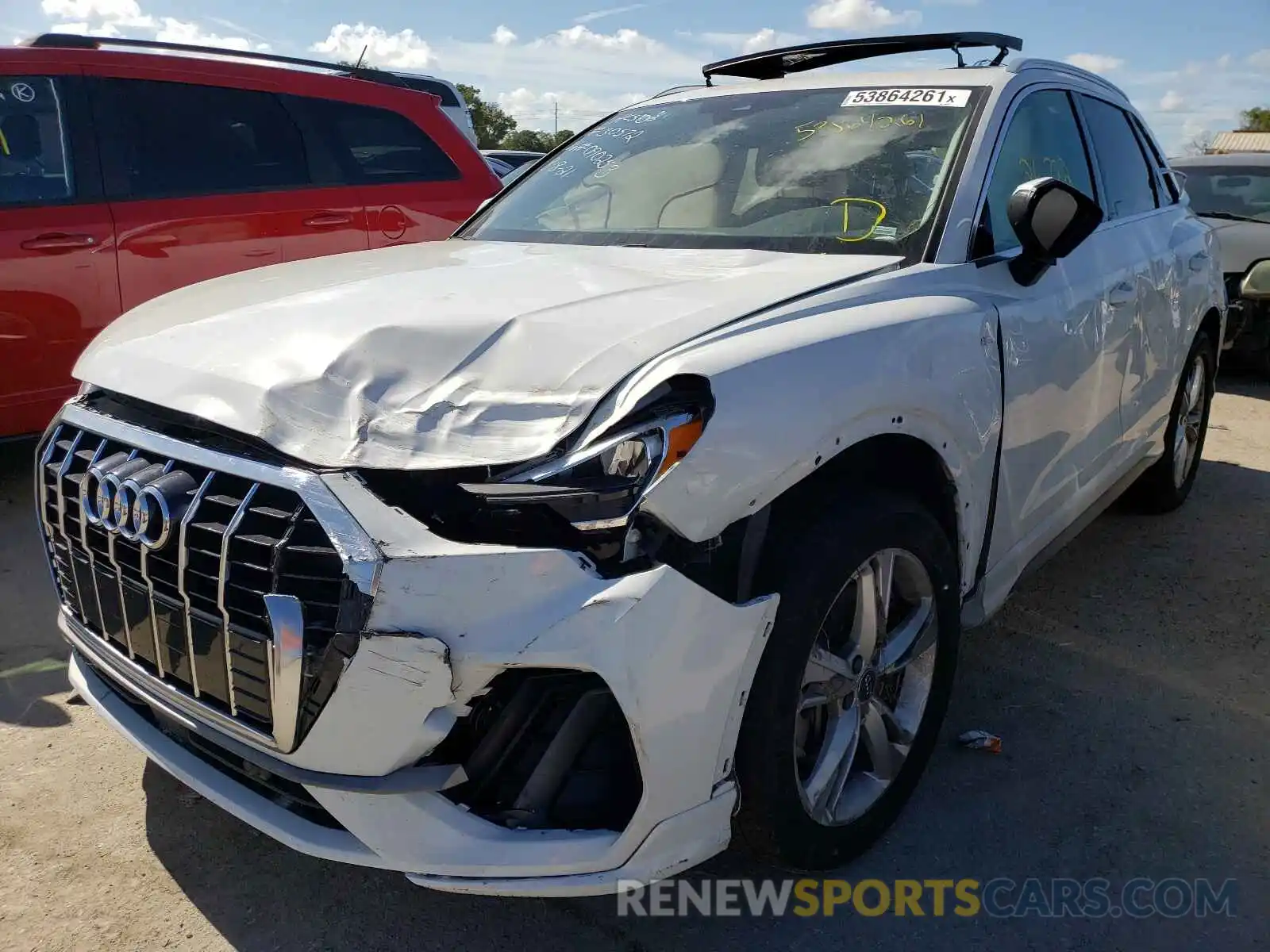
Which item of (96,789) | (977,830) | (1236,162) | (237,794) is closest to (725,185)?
(977,830)

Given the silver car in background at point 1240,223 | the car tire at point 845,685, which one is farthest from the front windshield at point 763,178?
the silver car in background at point 1240,223

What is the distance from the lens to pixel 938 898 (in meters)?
2.31

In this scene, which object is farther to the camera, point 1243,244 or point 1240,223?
point 1240,223

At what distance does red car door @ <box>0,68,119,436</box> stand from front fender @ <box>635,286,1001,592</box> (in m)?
3.67

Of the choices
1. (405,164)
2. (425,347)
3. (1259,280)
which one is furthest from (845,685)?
(1259,280)

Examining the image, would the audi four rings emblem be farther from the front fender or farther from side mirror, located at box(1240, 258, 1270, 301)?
side mirror, located at box(1240, 258, 1270, 301)

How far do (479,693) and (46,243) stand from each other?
3.77 meters

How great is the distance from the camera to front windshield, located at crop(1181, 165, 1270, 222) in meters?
8.70

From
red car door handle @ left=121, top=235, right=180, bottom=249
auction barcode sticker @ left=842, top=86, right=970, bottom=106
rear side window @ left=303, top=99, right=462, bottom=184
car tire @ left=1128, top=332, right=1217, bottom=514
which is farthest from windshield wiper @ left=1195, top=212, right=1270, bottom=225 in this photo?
red car door handle @ left=121, top=235, right=180, bottom=249

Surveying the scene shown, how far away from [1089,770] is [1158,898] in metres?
0.50

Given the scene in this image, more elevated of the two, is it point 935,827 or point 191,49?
point 191,49

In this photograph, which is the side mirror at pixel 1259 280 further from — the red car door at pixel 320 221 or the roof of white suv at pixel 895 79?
the red car door at pixel 320 221

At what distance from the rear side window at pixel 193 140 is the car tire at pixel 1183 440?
4.26 meters

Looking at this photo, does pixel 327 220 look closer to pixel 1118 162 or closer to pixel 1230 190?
pixel 1118 162
